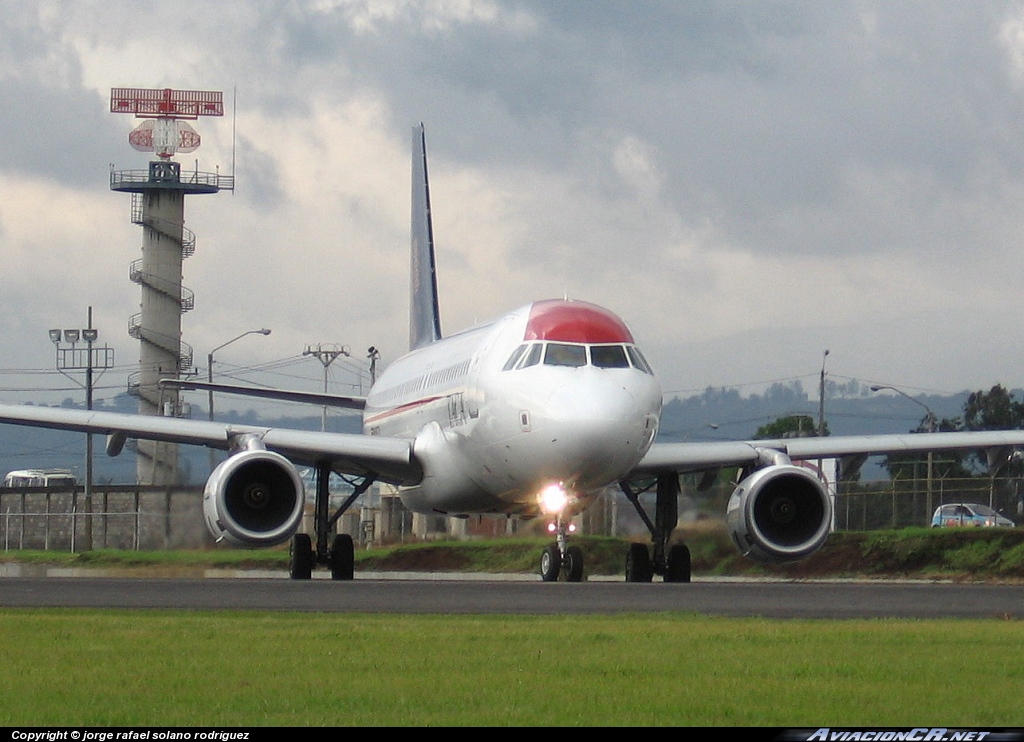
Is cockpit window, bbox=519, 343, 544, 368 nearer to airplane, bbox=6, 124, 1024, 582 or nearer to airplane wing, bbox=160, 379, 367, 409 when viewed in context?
airplane, bbox=6, 124, 1024, 582

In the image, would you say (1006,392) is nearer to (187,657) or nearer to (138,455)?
(138,455)

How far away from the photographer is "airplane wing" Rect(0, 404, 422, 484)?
92.4ft

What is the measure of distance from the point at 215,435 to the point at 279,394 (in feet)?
22.5

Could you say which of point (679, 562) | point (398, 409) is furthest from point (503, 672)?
point (398, 409)

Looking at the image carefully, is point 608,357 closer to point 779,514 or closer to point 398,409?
point 779,514

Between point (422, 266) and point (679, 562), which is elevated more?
point (422, 266)

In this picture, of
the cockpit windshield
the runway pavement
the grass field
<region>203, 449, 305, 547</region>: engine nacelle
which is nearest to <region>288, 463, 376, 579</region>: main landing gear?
<region>203, 449, 305, 547</region>: engine nacelle

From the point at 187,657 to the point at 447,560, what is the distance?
28.5 meters

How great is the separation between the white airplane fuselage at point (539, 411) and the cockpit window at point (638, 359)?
2 cm

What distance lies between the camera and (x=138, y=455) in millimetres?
79500

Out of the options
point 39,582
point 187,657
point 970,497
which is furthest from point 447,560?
point 187,657

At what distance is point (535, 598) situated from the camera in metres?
18.8

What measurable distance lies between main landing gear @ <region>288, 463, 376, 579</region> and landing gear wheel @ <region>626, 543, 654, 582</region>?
14.8 feet

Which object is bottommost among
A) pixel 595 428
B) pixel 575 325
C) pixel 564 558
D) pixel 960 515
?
pixel 564 558
